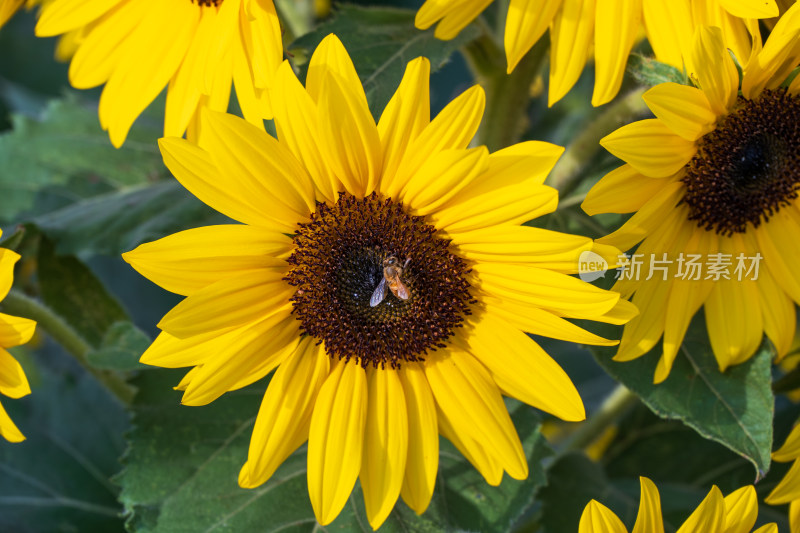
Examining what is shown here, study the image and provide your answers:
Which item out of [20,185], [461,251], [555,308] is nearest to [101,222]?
[20,185]

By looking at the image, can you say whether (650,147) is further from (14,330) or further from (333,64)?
(14,330)

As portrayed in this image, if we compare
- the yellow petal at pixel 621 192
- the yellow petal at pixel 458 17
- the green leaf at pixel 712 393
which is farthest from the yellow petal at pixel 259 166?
the green leaf at pixel 712 393

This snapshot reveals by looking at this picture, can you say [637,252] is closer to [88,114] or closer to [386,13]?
[386,13]

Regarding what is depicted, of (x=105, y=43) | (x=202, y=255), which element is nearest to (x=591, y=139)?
(x=202, y=255)

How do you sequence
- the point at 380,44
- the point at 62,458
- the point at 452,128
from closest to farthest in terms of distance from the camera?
the point at 452,128 → the point at 380,44 → the point at 62,458

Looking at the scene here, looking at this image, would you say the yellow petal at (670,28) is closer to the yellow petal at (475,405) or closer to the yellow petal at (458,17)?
the yellow petal at (458,17)

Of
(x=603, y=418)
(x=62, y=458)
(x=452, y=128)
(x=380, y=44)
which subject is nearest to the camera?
(x=452, y=128)
